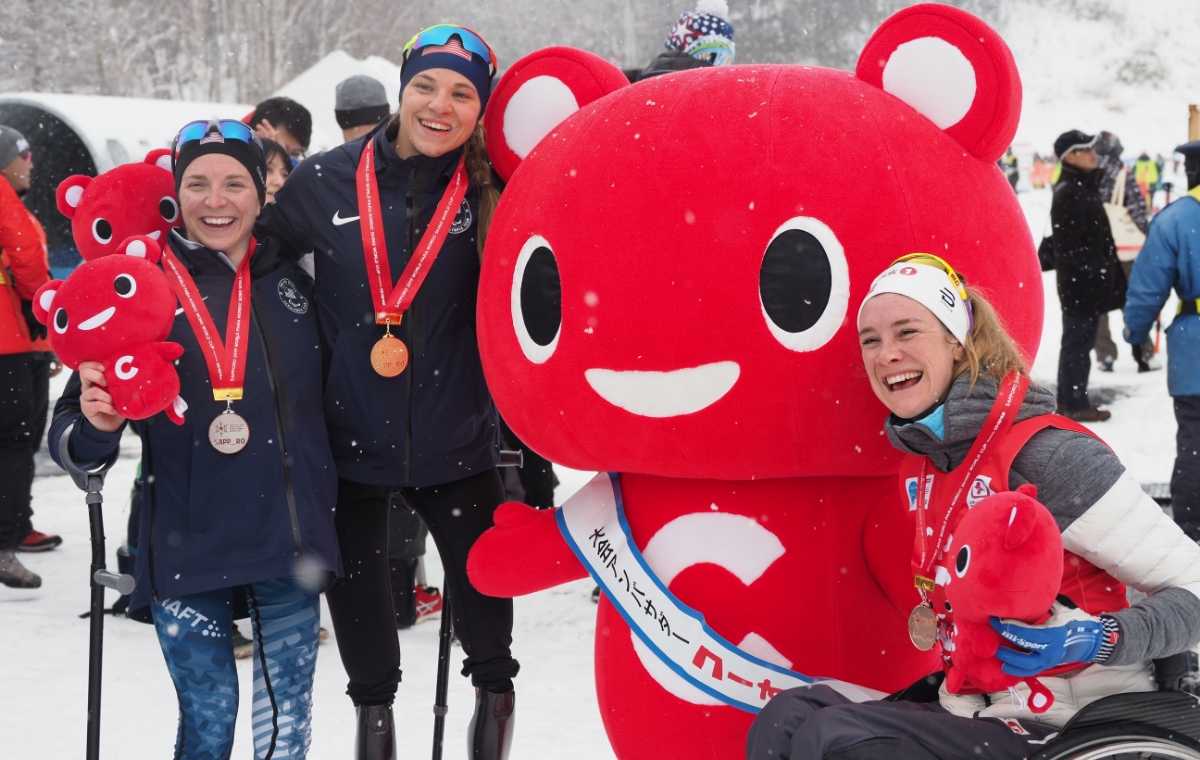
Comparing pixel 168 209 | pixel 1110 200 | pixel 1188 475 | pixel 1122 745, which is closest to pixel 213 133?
pixel 168 209

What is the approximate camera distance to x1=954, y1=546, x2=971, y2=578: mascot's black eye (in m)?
1.81

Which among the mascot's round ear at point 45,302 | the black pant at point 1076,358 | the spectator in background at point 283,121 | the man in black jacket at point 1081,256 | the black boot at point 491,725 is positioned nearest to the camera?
the mascot's round ear at point 45,302

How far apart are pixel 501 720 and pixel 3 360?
3470 millimetres

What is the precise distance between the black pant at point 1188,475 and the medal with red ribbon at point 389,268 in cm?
344

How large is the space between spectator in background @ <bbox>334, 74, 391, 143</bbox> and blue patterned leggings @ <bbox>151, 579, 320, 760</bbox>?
3.00 m

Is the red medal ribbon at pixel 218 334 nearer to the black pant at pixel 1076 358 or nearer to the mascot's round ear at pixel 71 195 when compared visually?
the mascot's round ear at pixel 71 195

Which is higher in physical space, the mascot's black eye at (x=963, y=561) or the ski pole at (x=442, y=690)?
the mascot's black eye at (x=963, y=561)

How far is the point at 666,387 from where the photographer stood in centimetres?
218

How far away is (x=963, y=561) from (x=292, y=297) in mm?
1575

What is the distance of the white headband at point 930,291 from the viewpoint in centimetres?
197

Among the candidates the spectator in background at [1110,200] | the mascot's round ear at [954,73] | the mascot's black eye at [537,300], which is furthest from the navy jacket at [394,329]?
the spectator in background at [1110,200]

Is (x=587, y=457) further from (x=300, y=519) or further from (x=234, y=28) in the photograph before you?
(x=234, y=28)

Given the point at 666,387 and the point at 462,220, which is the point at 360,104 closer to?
the point at 462,220

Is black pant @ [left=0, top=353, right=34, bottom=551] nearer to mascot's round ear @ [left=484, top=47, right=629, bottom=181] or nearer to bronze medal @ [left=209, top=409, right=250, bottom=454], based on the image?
bronze medal @ [left=209, top=409, right=250, bottom=454]
